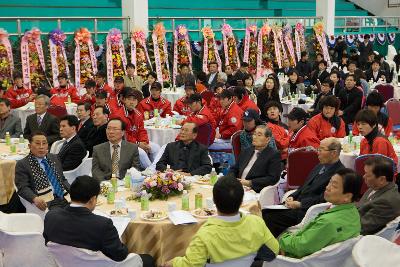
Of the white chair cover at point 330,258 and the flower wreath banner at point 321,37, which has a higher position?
the flower wreath banner at point 321,37

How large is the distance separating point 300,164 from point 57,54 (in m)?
8.32

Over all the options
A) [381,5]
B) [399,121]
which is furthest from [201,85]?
[381,5]

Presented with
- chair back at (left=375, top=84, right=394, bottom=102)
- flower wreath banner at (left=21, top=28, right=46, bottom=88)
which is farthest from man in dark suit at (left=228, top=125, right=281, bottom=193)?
flower wreath banner at (left=21, top=28, right=46, bottom=88)

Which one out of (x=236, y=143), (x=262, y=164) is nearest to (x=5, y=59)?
(x=236, y=143)

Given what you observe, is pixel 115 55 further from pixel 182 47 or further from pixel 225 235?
pixel 225 235

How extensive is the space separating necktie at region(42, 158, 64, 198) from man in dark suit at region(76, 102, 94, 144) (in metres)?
1.85

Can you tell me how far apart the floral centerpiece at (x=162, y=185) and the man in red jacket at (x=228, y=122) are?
10.4 feet

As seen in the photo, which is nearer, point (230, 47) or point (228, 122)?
point (228, 122)

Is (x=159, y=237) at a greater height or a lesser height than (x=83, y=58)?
lesser

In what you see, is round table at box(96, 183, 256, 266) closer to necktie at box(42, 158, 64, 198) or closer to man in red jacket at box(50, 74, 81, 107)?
necktie at box(42, 158, 64, 198)

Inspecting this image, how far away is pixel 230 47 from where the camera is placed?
16.3 meters

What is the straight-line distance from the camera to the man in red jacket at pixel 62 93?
35.8 feet

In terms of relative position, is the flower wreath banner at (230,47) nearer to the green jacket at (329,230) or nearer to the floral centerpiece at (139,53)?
the floral centerpiece at (139,53)

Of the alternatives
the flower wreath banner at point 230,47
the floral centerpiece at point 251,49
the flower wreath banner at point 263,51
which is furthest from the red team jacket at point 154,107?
the flower wreath banner at point 263,51
